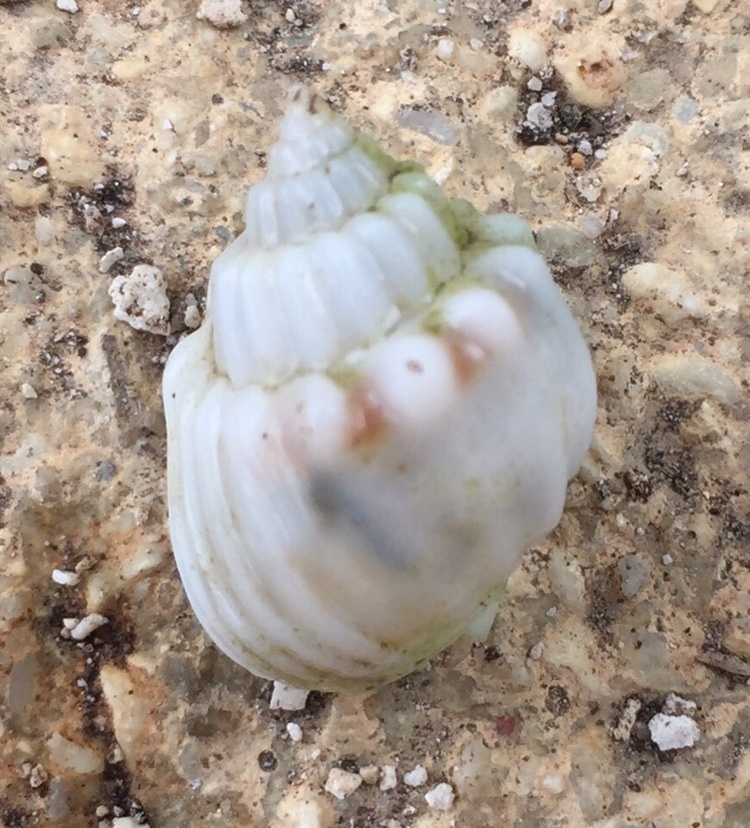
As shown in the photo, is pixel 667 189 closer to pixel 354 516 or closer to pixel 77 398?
pixel 354 516

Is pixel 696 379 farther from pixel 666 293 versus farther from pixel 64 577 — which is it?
pixel 64 577

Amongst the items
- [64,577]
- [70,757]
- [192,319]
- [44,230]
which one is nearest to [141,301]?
[192,319]

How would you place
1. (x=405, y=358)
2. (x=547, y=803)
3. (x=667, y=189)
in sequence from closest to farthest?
(x=405, y=358) → (x=547, y=803) → (x=667, y=189)

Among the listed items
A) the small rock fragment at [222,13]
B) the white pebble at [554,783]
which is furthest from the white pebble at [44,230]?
the white pebble at [554,783]

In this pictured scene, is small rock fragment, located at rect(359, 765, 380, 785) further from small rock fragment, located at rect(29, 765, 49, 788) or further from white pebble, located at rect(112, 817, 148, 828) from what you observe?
small rock fragment, located at rect(29, 765, 49, 788)

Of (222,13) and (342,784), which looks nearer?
(342,784)

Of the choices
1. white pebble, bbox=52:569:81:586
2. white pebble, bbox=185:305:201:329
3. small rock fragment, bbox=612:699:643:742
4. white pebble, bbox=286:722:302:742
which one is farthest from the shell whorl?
small rock fragment, bbox=612:699:643:742

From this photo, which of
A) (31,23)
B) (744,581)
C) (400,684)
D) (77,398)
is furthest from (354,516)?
(31,23)
